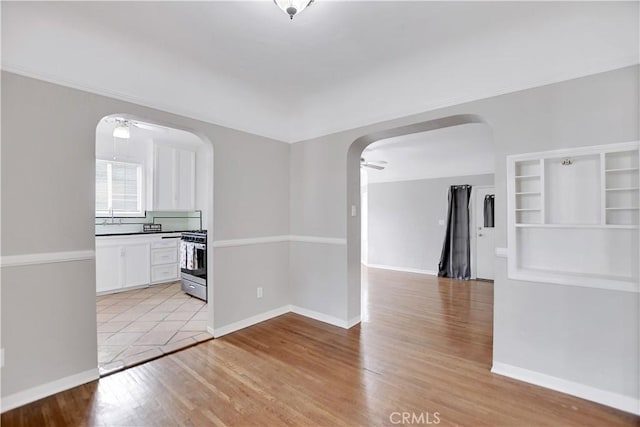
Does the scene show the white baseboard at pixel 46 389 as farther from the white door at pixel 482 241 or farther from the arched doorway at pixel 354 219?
the white door at pixel 482 241

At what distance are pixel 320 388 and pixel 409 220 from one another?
5.36m

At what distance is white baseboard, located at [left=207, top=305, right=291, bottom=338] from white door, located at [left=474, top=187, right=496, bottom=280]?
14.5ft

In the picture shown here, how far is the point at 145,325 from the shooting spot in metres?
3.30

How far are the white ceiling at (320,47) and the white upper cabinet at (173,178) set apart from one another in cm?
302

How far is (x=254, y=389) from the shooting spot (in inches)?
83.7

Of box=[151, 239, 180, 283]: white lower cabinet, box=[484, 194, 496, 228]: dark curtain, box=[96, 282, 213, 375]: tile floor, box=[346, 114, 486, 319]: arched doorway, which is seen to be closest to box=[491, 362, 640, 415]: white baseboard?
box=[346, 114, 486, 319]: arched doorway

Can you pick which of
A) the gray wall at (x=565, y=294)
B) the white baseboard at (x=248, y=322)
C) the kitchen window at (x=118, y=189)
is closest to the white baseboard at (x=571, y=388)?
the gray wall at (x=565, y=294)

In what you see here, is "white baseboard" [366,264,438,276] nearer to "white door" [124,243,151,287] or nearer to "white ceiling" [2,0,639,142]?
"white ceiling" [2,0,639,142]

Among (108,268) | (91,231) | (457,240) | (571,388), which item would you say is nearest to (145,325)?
(91,231)

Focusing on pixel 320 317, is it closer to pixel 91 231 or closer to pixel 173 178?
pixel 91 231

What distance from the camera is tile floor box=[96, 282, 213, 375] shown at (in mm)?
2611

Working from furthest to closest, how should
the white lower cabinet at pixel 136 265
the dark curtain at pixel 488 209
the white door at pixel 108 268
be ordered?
the dark curtain at pixel 488 209 < the white lower cabinet at pixel 136 265 < the white door at pixel 108 268

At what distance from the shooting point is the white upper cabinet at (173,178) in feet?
17.7

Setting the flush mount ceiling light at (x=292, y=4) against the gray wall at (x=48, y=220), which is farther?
the gray wall at (x=48, y=220)
